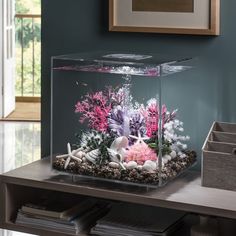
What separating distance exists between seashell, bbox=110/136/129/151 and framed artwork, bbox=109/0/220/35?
47 centimetres

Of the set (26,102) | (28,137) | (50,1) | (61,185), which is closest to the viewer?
(61,185)

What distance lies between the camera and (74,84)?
2.39 m

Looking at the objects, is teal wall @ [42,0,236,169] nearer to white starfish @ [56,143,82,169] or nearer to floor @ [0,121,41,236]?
white starfish @ [56,143,82,169]

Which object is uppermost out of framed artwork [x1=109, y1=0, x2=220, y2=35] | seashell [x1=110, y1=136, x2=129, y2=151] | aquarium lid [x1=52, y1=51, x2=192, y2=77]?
framed artwork [x1=109, y1=0, x2=220, y2=35]

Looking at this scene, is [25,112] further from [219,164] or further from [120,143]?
[219,164]

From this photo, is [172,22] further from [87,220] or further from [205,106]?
[87,220]

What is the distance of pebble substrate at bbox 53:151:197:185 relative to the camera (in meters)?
2.13

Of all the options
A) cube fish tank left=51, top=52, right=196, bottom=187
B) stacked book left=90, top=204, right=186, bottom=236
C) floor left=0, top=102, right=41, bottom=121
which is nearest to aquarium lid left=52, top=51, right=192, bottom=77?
cube fish tank left=51, top=52, right=196, bottom=187

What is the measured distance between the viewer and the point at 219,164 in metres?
2.12

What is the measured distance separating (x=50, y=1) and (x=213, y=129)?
923 millimetres

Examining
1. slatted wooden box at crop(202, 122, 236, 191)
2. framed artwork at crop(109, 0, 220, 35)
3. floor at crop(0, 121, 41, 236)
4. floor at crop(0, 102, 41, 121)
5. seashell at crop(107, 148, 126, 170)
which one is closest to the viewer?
slatted wooden box at crop(202, 122, 236, 191)

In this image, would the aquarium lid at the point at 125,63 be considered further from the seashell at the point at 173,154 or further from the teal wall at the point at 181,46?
the seashell at the point at 173,154

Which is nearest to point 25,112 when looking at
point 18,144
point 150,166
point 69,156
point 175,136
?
point 18,144

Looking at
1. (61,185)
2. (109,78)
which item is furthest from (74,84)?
(61,185)
